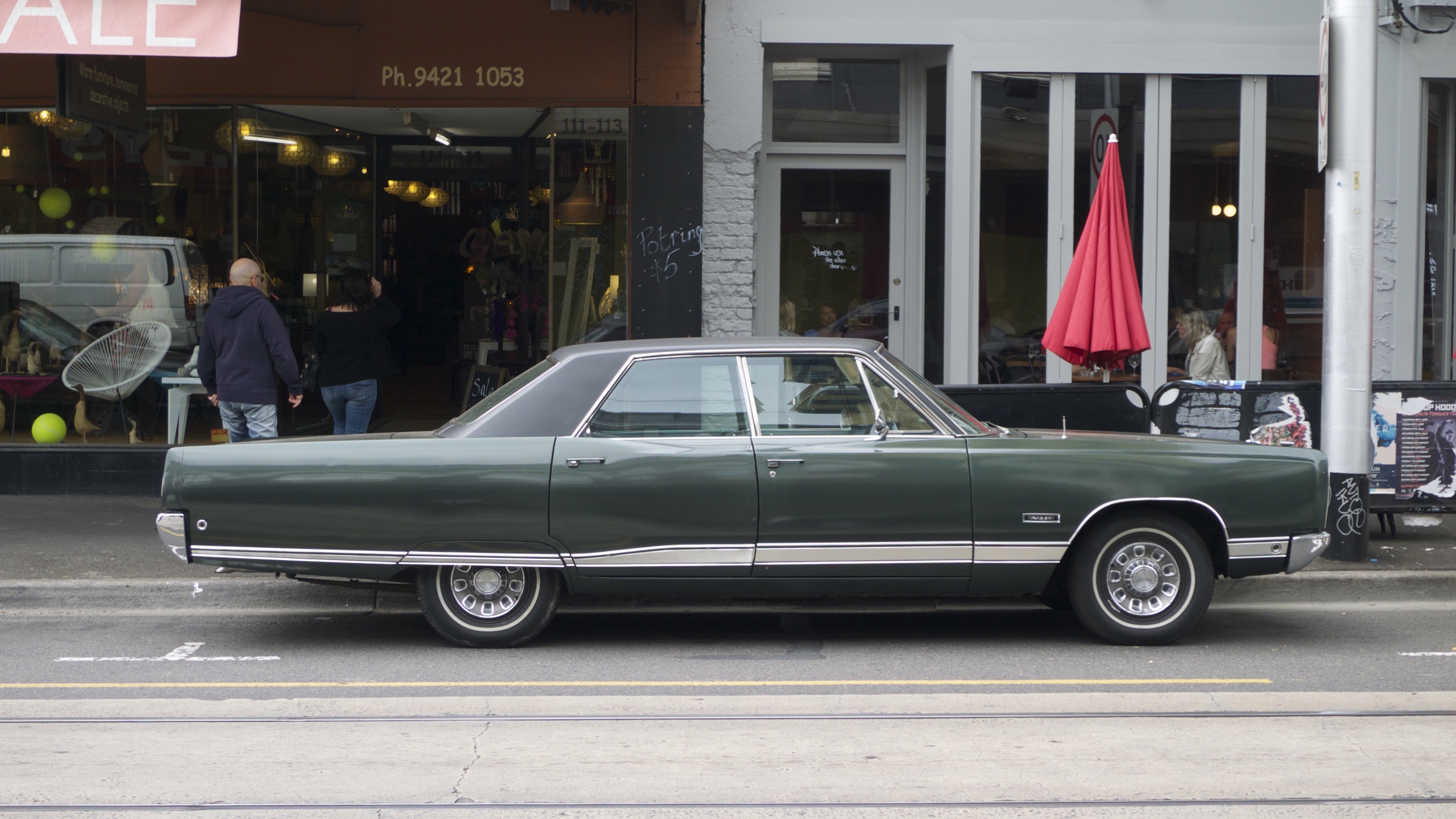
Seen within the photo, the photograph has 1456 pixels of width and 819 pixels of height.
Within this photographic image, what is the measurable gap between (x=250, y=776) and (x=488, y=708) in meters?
1.05

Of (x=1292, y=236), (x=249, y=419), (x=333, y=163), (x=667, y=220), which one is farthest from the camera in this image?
(x=333, y=163)

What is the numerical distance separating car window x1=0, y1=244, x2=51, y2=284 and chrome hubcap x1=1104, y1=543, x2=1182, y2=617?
906cm

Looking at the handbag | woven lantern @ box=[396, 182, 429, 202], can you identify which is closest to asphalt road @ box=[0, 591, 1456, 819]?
the handbag

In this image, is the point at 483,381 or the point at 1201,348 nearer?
the point at 1201,348

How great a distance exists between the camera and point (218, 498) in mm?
6203

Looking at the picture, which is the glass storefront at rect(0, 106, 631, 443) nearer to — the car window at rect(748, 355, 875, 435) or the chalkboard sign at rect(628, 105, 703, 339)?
the chalkboard sign at rect(628, 105, 703, 339)

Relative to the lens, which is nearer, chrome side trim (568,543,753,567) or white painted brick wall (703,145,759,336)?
chrome side trim (568,543,753,567)

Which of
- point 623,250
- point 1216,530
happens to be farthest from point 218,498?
point 623,250

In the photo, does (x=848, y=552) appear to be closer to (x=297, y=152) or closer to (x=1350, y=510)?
(x=1350, y=510)

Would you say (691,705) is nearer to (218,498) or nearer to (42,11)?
(218,498)

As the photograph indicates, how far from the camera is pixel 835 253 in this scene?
1186 cm

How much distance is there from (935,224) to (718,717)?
703 cm

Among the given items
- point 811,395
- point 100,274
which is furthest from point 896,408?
point 100,274

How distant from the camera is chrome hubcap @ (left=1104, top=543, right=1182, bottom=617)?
645 centimetres
